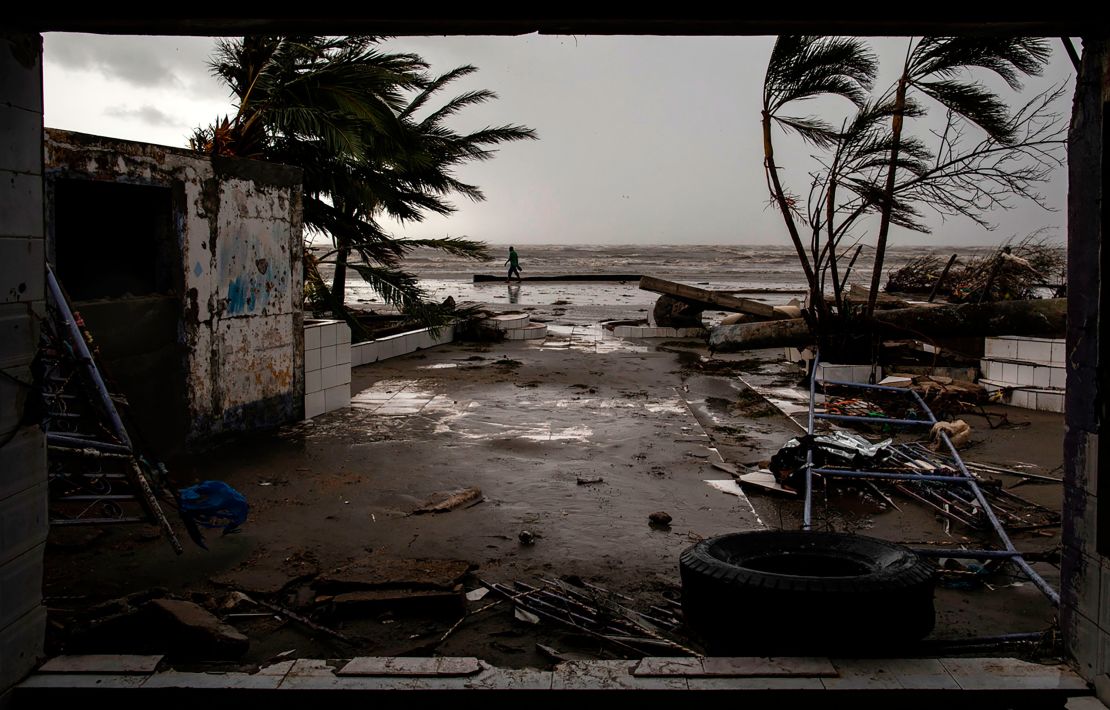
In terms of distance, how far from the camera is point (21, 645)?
3359 mm

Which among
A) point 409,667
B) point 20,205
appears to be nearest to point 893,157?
point 409,667

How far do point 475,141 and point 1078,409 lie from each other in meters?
16.1

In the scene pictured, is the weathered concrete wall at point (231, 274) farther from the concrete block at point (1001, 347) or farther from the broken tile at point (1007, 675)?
the concrete block at point (1001, 347)

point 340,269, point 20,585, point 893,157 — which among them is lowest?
point 20,585

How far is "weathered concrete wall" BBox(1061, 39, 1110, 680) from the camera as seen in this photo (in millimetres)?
3299

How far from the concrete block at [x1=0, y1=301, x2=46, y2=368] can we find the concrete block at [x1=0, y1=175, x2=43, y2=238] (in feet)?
0.33

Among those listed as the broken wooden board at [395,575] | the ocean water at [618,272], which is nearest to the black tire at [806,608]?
the broken wooden board at [395,575]

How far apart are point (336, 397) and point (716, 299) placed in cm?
819

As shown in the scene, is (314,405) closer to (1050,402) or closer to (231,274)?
(231,274)

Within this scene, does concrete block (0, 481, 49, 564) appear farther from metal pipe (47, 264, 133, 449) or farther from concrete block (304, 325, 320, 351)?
concrete block (304, 325, 320, 351)

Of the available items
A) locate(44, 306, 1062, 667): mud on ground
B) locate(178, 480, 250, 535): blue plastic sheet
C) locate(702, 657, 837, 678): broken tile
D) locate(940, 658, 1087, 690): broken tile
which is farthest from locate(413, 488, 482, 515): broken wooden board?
locate(940, 658, 1087, 690): broken tile

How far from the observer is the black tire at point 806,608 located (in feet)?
11.4

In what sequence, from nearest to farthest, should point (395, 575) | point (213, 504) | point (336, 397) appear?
point (395, 575), point (213, 504), point (336, 397)
